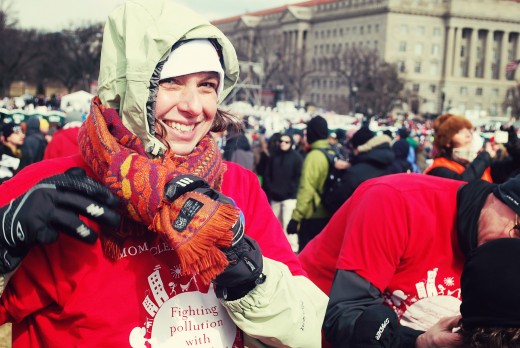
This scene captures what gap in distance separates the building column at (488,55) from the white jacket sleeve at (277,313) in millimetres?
107731

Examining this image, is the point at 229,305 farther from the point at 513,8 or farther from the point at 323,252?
the point at 513,8

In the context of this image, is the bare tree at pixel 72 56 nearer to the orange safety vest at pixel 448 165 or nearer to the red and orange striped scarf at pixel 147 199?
the orange safety vest at pixel 448 165

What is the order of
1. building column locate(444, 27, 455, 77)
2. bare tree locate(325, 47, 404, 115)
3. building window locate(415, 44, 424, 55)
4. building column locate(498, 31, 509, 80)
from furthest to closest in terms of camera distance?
building column locate(498, 31, 509, 80)
building column locate(444, 27, 455, 77)
building window locate(415, 44, 424, 55)
bare tree locate(325, 47, 404, 115)

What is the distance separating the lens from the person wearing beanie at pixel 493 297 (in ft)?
5.58

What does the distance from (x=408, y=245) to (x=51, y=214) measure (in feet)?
4.56

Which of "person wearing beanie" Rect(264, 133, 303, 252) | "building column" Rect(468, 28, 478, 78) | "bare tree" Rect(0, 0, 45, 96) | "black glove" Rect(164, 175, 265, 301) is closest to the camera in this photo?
"black glove" Rect(164, 175, 265, 301)

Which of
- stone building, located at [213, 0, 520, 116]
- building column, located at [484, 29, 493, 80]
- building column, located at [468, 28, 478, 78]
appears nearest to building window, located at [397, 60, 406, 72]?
stone building, located at [213, 0, 520, 116]

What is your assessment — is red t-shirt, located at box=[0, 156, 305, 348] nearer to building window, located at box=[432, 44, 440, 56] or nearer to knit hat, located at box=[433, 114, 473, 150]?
knit hat, located at box=[433, 114, 473, 150]

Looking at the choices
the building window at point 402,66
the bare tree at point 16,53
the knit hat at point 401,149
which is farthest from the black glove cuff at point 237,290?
the building window at point 402,66

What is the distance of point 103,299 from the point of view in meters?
1.88

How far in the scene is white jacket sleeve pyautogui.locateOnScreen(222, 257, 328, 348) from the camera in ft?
6.15

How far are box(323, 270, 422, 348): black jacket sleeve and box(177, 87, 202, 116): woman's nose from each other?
35.3 inches

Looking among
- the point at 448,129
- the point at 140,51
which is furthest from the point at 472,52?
the point at 140,51

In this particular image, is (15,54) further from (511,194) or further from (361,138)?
(511,194)
